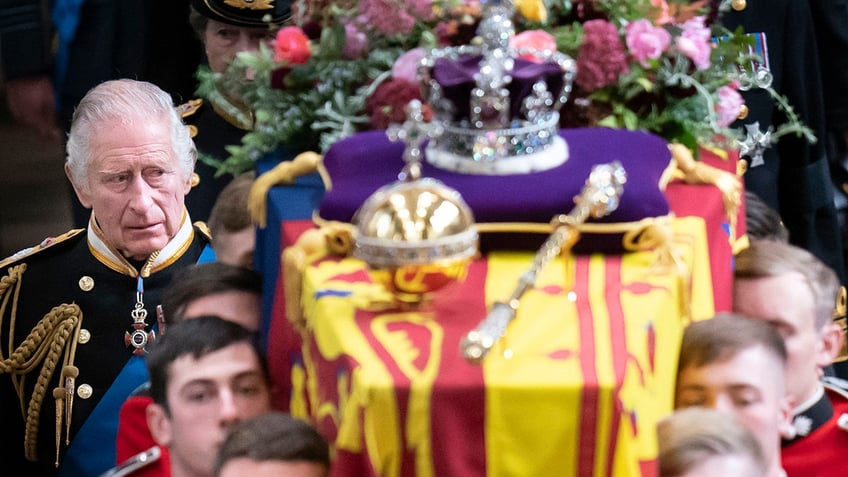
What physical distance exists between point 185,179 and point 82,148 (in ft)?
0.59

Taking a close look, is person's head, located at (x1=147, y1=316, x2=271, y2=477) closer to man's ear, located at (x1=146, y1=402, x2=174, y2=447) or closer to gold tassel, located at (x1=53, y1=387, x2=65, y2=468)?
man's ear, located at (x1=146, y1=402, x2=174, y2=447)

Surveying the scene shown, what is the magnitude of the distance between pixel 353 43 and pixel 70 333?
0.83m

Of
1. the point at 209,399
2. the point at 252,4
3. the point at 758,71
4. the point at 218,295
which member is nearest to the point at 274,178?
the point at 218,295

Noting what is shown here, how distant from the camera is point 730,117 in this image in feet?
8.15

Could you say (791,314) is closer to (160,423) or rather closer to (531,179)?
(531,179)

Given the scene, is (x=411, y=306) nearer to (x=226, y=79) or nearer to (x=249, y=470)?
(x=249, y=470)

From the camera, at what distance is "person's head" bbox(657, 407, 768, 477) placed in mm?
1821

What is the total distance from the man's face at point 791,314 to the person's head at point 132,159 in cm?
102

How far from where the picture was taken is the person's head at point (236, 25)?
3316 millimetres

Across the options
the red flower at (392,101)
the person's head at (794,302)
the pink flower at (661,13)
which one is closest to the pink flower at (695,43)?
the pink flower at (661,13)

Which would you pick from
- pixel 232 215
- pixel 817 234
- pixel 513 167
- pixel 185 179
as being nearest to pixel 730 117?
pixel 513 167

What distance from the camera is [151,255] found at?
2959 mm

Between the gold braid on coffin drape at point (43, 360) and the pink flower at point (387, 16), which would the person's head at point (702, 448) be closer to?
the pink flower at point (387, 16)

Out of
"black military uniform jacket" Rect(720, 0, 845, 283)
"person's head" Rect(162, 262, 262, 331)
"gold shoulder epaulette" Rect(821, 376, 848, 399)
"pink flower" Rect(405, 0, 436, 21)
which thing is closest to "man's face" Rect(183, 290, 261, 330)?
"person's head" Rect(162, 262, 262, 331)
